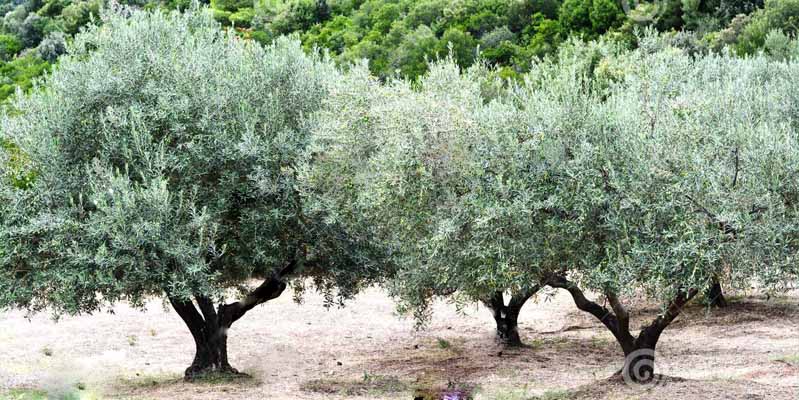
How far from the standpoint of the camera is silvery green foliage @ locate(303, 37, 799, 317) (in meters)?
11.9

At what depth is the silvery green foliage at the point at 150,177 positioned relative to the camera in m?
14.4

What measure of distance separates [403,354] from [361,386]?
14.2 feet

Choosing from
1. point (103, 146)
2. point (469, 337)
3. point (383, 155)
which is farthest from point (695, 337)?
point (103, 146)

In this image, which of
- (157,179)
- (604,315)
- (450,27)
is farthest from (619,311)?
(450,27)

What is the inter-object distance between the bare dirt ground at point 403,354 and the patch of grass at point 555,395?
0.06m

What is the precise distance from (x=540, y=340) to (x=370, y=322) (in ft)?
20.2

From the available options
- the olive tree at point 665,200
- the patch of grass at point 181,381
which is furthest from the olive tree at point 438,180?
the patch of grass at point 181,381

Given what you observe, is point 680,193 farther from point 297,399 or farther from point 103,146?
point 103,146

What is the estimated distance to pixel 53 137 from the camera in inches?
603

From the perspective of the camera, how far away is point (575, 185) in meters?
12.7

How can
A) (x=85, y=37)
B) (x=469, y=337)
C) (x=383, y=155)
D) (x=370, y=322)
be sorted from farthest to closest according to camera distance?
(x=370, y=322), (x=469, y=337), (x=85, y=37), (x=383, y=155)

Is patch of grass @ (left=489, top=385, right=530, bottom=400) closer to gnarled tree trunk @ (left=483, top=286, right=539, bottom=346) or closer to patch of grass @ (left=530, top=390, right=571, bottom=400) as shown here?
patch of grass @ (left=530, top=390, right=571, bottom=400)

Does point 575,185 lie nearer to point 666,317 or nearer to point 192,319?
point 666,317

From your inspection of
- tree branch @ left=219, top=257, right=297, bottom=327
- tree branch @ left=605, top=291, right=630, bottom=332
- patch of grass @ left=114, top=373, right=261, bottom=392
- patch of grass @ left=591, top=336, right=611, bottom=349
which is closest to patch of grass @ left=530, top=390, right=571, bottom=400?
tree branch @ left=605, top=291, right=630, bottom=332
